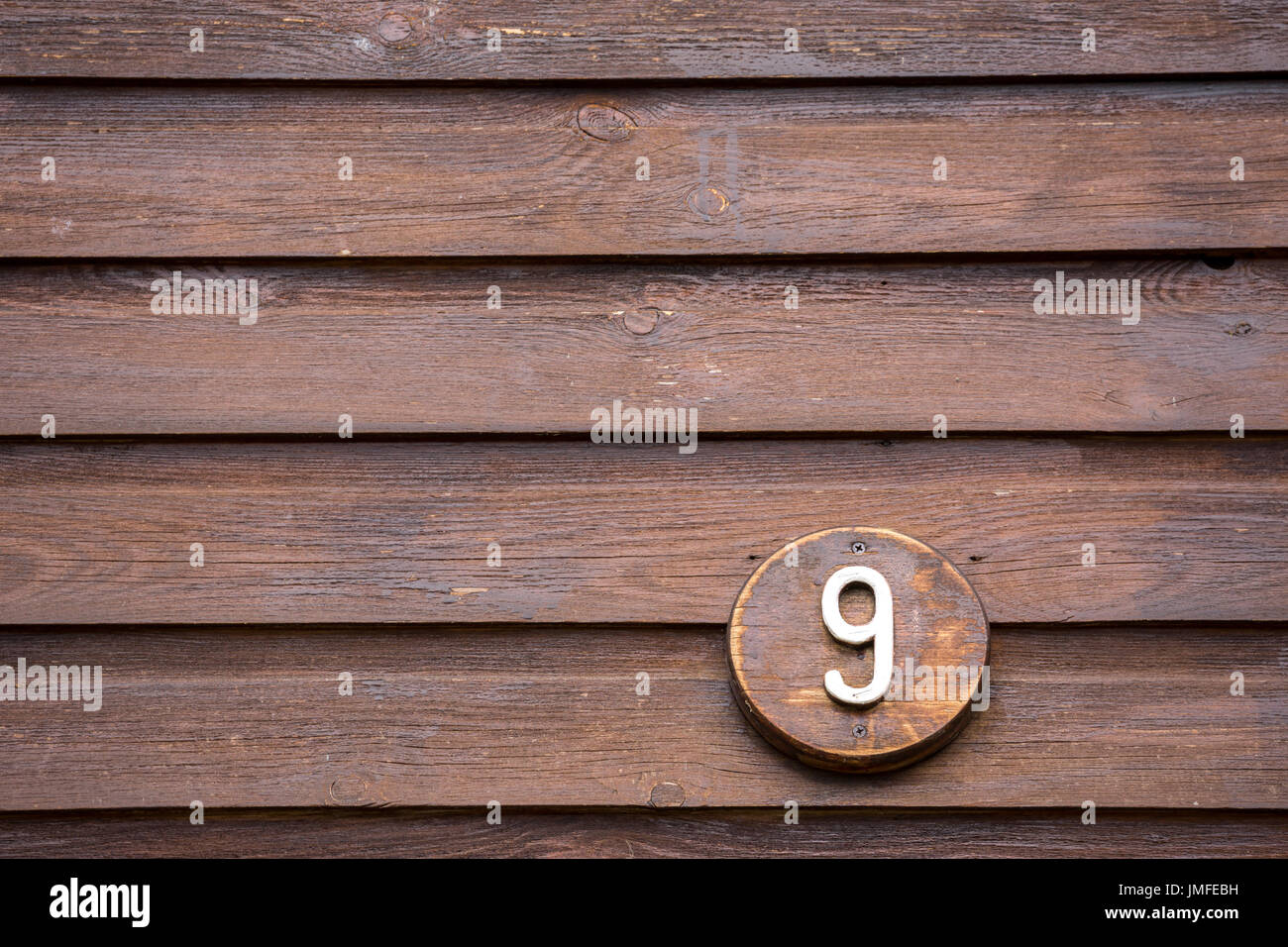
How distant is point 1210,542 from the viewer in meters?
1.47

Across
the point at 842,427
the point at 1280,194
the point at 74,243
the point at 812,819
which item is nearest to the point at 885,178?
the point at 842,427

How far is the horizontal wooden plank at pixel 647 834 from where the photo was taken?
1438 millimetres

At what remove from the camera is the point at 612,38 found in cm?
155

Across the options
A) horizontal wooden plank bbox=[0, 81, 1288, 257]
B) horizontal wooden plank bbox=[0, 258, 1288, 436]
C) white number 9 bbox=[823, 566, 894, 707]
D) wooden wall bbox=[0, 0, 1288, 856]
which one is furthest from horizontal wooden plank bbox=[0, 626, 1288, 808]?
horizontal wooden plank bbox=[0, 81, 1288, 257]

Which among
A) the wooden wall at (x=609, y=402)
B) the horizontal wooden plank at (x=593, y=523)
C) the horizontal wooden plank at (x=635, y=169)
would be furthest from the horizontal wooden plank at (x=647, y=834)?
the horizontal wooden plank at (x=635, y=169)

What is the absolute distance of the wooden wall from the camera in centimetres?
145

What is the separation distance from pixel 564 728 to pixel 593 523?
306mm

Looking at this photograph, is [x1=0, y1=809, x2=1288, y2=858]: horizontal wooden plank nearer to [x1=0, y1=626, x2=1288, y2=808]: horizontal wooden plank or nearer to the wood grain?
[x1=0, y1=626, x2=1288, y2=808]: horizontal wooden plank

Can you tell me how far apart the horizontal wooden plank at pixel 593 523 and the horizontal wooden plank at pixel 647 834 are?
29 cm

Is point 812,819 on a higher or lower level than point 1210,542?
lower

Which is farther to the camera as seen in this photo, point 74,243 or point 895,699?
point 74,243
